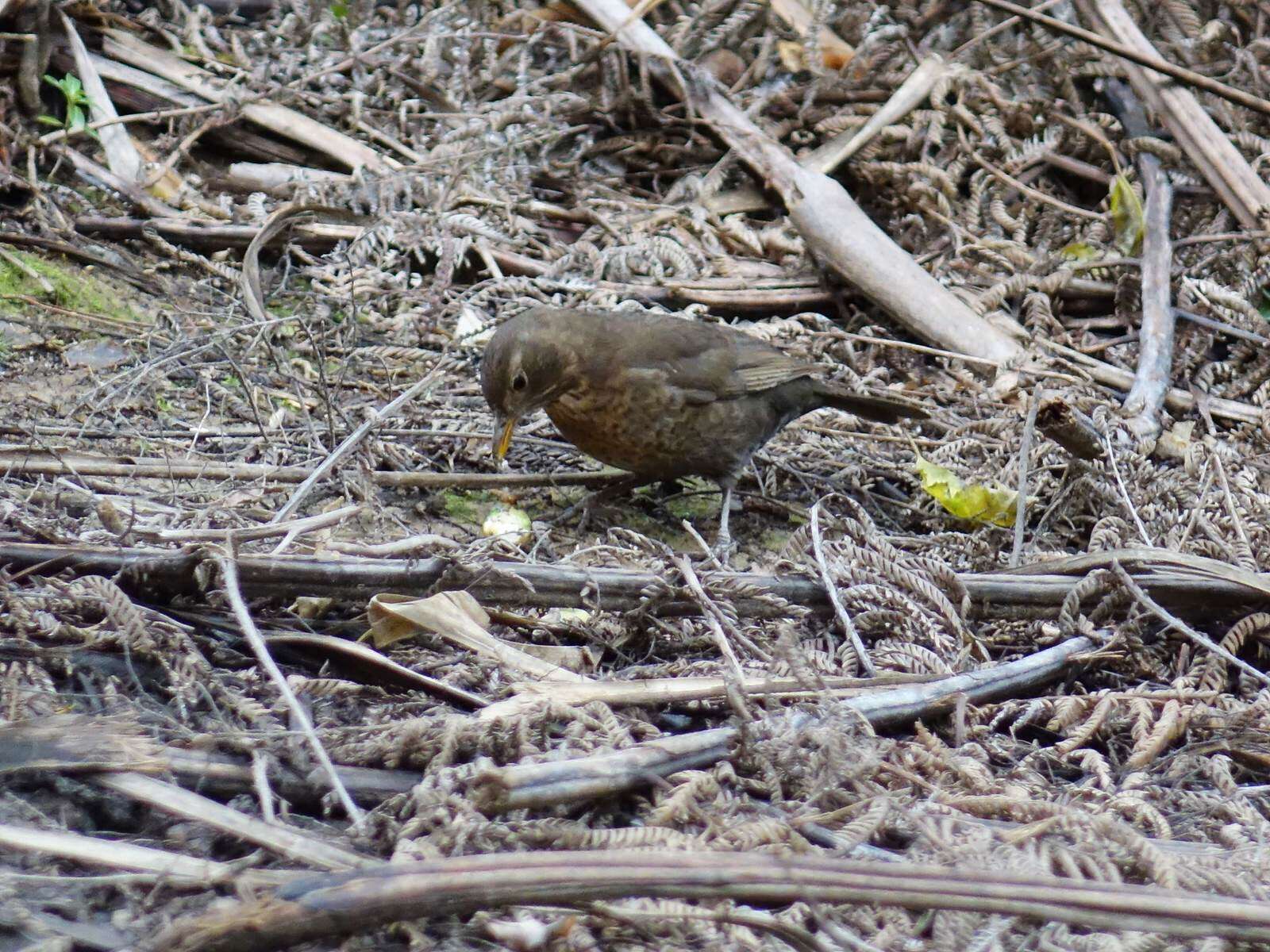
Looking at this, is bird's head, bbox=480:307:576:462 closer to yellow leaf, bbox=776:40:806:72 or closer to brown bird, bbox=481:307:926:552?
brown bird, bbox=481:307:926:552

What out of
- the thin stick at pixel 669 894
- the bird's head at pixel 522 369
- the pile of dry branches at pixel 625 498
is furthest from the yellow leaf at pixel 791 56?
the thin stick at pixel 669 894

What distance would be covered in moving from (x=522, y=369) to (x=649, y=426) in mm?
604

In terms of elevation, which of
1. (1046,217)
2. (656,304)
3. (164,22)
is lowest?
(656,304)

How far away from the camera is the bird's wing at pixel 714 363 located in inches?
211

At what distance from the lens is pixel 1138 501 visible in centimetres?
466

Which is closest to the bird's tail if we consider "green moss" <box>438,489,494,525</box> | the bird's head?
the bird's head

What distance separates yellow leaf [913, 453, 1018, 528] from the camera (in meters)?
4.93

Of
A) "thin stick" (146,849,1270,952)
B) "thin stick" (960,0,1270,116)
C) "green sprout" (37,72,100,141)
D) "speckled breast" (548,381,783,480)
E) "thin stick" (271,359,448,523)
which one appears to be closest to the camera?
Result: "thin stick" (146,849,1270,952)

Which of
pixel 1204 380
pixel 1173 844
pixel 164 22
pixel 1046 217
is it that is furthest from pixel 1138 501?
pixel 164 22

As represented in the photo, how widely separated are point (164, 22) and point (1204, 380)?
5.65m

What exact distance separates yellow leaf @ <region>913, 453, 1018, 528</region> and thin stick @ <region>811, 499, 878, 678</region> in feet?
4.71

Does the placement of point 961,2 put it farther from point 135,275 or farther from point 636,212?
point 135,275

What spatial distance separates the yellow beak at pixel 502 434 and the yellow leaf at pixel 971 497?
1.61 metres

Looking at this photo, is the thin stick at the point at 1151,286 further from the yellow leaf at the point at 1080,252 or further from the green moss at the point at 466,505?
the green moss at the point at 466,505
